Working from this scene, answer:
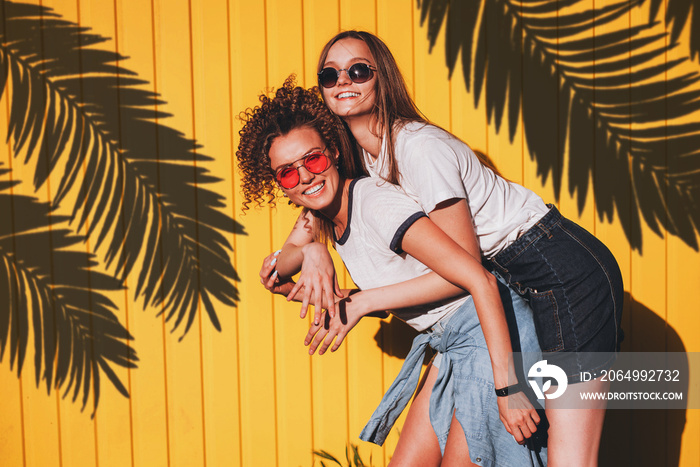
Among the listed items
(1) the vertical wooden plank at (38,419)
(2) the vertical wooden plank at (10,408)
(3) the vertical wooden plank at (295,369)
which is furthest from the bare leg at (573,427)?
(2) the vertical wooden plank at (10,408)

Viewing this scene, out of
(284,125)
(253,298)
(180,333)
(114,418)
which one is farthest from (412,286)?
(114,418)

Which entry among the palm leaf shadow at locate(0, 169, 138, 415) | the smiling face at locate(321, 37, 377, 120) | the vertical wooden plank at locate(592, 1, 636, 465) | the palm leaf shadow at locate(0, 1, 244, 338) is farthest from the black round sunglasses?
the palm leaf shadow at locate(0, 169, 138, 415)

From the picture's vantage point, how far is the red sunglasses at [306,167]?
5.51 feet

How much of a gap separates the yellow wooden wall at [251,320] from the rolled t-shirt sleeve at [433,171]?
99 centimetres

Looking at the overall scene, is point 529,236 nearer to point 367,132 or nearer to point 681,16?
point 367,132

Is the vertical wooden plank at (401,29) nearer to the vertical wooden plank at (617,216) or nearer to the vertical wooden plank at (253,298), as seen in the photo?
the vertical wooden plank at (253,298)

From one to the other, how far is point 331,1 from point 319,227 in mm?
1126

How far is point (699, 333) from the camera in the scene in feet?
8.43

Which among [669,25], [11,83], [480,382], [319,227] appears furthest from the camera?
[669,25]

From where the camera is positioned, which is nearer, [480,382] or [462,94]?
[480,382]

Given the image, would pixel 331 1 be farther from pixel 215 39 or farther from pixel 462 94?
pixel 462 94

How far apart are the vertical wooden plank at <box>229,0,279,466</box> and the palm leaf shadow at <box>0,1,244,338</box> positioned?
9 cm

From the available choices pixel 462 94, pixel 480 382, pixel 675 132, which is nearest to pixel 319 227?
pixel 480 382

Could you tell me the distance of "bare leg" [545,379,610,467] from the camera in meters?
1.50
